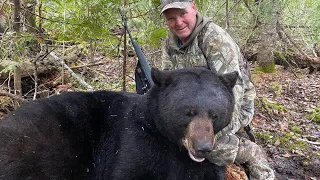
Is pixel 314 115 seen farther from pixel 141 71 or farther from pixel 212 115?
pixel 212 115

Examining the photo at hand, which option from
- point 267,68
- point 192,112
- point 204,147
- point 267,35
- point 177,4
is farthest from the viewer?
point 267,68

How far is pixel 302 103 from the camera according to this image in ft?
23.4

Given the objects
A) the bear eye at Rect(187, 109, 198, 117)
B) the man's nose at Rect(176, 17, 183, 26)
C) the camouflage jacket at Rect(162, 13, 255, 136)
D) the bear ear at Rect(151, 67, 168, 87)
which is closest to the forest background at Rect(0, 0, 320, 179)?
the camouflage jacket at Rect(162, 13, 255, 136)

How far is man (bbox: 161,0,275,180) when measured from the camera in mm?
3512

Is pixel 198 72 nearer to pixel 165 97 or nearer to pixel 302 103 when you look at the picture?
pixel 165 97

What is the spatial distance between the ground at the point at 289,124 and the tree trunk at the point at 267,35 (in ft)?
1.14

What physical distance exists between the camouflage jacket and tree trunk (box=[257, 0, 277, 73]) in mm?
3929

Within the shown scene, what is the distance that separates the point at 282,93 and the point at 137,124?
17.8 feet

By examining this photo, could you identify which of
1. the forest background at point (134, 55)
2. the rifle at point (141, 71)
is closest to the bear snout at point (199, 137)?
the rifle at point (141, 71)

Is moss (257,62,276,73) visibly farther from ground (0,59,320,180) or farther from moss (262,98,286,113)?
moss (262,98,286,113)

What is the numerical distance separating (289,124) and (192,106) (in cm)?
385

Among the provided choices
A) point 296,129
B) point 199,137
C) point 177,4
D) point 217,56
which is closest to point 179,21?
point 177,4

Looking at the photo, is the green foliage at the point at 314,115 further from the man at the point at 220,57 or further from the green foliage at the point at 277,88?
the man at the point at 220,57

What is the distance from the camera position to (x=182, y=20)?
371cm
